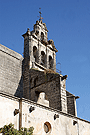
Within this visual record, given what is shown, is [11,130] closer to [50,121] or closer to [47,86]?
[50,121]

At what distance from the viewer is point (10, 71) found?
20766 mm

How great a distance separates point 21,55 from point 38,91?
190 inches

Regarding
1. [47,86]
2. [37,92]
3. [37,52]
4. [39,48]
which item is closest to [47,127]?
[47,86]

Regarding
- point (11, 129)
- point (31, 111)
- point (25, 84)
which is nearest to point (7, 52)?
point (25, 84)

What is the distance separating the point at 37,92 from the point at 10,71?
3479 millimetres

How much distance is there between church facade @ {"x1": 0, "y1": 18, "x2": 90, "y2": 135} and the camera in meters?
12.3

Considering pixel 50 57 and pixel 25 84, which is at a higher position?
pixel 50 57

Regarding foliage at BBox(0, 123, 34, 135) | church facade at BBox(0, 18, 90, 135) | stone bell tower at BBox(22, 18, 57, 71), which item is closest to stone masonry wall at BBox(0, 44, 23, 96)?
church facade at BBox(0, 18, 90, 135)

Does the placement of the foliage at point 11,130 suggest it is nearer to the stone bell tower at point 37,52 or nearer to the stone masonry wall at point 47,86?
the stone masonry wall at point 47,86

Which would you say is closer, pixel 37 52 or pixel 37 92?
pixel 37 92

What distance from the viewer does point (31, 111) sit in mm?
12750

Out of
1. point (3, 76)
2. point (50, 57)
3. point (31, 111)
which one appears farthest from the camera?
point (50, 57)

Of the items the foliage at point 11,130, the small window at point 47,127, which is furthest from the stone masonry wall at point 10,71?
the foliage at point 11,130

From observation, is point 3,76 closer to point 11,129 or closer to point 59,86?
point 59,86
